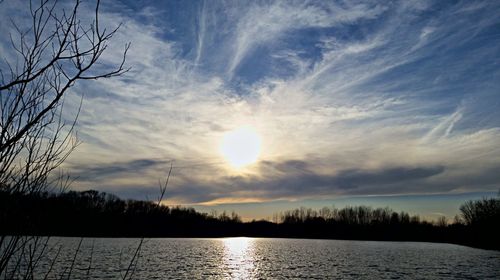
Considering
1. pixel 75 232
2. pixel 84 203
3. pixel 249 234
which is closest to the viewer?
pixel 75 232

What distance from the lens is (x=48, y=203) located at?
4.06m

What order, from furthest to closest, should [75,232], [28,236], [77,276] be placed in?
1. [77,276]
2. [75,232]
3. [28,236]

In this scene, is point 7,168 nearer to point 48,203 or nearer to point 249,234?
point 48,203

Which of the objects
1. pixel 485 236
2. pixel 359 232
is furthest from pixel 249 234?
pixel 485 236

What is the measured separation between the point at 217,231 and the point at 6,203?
187 meters

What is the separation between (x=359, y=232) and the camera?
168500 millimetres

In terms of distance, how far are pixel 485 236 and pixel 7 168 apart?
11822 cm

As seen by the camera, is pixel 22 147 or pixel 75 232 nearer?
pixel 22 147

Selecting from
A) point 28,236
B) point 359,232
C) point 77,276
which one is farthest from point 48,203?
point 359,232

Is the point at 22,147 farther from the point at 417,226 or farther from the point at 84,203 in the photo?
the point at 417,226

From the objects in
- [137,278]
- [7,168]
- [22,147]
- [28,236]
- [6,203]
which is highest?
[22,147]

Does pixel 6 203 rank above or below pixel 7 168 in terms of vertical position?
below

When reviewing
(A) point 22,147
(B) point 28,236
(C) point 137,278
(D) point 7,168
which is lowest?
(C) point 137,278

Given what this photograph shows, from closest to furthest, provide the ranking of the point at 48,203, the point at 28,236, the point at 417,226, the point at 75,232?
A: 1. the point at 28,236
2. the point at 48,203
3. the point at 75,232
4. the point at 417,226
